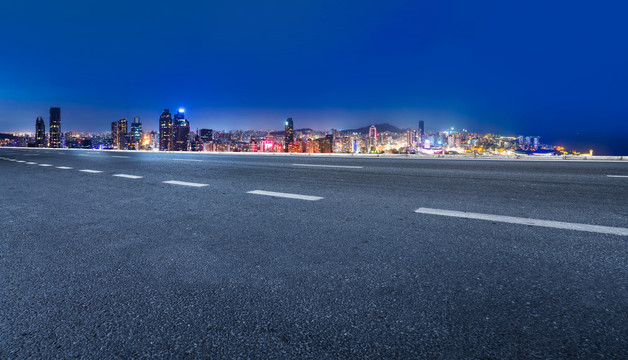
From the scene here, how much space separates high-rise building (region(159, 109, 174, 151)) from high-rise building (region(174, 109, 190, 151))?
2.83 m

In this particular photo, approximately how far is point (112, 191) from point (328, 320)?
16.4 feet

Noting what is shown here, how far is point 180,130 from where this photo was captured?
10644 centimetres

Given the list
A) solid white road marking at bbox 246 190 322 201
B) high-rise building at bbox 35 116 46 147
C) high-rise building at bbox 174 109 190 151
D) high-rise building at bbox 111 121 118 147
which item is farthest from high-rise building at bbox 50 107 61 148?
solid white road marking at bbox 246 190 322 201

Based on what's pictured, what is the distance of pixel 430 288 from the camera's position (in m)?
1.65

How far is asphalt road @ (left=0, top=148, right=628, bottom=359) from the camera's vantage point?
4.05ft

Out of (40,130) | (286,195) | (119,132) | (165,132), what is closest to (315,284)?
(286,195)

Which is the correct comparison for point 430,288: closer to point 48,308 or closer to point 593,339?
point 593,339

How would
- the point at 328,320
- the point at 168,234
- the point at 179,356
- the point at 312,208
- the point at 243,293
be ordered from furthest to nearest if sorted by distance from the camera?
the point at 312,208 < the point at 168,234 < the point at 243,293 < the point at 328,320 < the point at 179,356

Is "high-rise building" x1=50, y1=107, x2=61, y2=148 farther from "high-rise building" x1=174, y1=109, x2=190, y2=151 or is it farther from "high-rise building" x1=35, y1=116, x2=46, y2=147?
"high-rise building" x1=174, y1=109, x2=190, y2=151

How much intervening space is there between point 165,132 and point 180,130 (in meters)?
17.3

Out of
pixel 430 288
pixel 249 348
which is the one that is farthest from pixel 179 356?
pixel 430 288

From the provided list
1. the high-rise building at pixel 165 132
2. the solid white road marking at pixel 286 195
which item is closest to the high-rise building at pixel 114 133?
the high-rise building at pixel 165 132

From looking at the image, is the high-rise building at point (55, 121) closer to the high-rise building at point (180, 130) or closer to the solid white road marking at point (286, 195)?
the high-rise building at point (180, 130)

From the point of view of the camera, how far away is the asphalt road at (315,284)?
1233mm
